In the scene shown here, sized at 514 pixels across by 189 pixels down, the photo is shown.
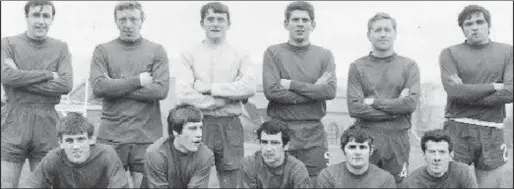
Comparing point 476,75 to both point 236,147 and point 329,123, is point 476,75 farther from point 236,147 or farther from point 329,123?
point 329,123

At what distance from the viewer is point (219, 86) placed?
19.9 ft

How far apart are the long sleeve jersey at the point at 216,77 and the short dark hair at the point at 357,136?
1.07 meters

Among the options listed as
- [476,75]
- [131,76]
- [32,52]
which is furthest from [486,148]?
[32,52]

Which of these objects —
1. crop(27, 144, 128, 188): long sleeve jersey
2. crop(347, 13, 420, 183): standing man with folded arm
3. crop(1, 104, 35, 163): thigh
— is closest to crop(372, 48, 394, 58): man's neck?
crop(347, 13, 420, 183): standing man with folded arm

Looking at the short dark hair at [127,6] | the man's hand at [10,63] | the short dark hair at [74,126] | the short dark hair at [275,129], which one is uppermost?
the short dark hair at [127,6]

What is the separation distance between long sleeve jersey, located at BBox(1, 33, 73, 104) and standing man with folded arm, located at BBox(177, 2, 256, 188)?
3.95 ft

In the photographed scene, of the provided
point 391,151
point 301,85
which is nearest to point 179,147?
point 301,85

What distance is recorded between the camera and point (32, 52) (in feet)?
19.9

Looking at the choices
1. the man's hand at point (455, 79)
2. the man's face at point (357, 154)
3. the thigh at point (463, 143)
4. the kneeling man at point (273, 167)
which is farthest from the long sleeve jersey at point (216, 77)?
the thigh at point (463, 143)

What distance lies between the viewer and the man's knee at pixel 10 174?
5844mm

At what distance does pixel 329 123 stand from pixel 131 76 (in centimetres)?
1255

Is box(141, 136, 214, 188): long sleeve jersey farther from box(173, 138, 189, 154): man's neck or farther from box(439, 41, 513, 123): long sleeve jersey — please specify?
box(439, 41, 513, 123): long sleeve jersey

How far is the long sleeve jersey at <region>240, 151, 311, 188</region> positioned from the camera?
580 centimetres

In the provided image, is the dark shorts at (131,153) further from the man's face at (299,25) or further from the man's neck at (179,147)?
the man's face at (299,25)
